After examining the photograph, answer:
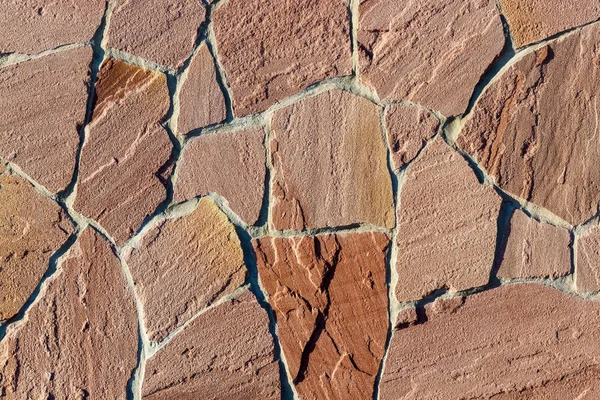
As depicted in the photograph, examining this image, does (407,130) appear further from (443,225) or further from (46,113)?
(46,113)

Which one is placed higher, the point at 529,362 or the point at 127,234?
the point at 127,234

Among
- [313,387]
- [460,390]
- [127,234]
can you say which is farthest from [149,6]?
[460,390]

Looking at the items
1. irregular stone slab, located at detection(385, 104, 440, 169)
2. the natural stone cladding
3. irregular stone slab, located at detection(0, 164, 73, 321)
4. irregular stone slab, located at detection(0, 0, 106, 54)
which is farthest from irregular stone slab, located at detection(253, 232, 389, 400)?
irregular stone slab, located at detection(0, 0, 106, 54)

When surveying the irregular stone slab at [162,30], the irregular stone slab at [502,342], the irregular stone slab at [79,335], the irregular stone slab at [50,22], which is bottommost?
the irregular stone slab at [502,342]

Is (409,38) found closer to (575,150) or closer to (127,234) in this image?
(575,150)

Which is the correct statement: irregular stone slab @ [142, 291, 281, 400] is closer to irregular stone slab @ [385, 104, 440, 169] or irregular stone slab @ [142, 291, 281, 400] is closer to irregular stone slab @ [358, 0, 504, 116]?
irregular stone slab @ [385, 104, 440, 169]

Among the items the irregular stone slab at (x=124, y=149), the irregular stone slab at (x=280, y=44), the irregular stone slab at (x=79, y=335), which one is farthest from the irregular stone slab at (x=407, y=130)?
the irregular stone slab at (x=79, y=335)

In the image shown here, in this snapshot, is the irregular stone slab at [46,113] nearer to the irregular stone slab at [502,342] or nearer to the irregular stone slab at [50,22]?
the irregular stone slab at [50,22]
